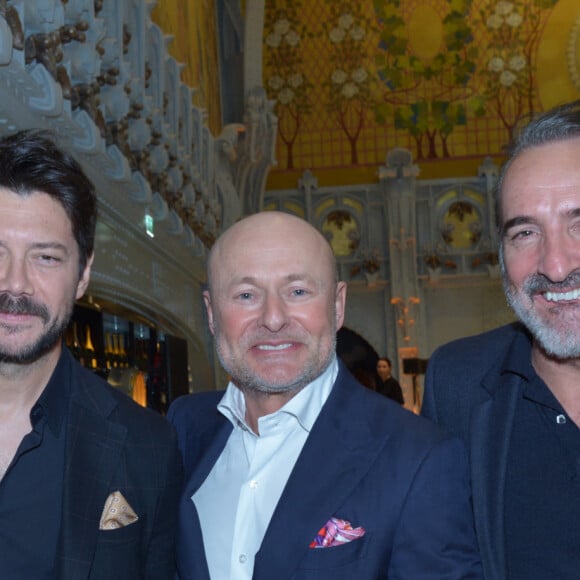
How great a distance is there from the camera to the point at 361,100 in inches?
549

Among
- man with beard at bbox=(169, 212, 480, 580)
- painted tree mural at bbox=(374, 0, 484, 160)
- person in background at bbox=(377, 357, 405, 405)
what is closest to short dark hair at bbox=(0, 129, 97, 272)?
man with beard at bbox=(169, 212, 480, 580)

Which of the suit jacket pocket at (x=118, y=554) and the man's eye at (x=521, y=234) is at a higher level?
the man's eye at (x=521, y=234)

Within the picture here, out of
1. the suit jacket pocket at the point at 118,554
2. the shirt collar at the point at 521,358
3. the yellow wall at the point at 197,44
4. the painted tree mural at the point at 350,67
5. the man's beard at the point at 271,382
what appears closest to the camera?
the suit jacket pocket at the point at 118,554

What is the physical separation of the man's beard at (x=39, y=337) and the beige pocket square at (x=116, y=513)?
1.30 feet

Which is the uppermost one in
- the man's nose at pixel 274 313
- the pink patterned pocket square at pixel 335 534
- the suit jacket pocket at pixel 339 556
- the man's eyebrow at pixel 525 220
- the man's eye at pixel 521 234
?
the man's eyebrow at pixel 525 220

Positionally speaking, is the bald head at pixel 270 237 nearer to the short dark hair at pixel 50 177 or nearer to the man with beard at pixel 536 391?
the short dark hair at pixel 50 177

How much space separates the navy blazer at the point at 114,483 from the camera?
2027 millimetres

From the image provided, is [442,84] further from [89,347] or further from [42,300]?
[42,300]

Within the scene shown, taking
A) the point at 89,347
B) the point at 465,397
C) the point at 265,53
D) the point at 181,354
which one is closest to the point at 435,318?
the point at 265,53

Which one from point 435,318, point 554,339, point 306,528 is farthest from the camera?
point 435,318

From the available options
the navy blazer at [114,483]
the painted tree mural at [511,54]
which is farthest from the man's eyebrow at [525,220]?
the painted tree mural at [511,54]

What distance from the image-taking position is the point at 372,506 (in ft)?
6.57

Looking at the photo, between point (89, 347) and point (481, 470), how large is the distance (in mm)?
2075

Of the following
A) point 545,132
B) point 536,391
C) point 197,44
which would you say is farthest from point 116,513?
point 197,44
